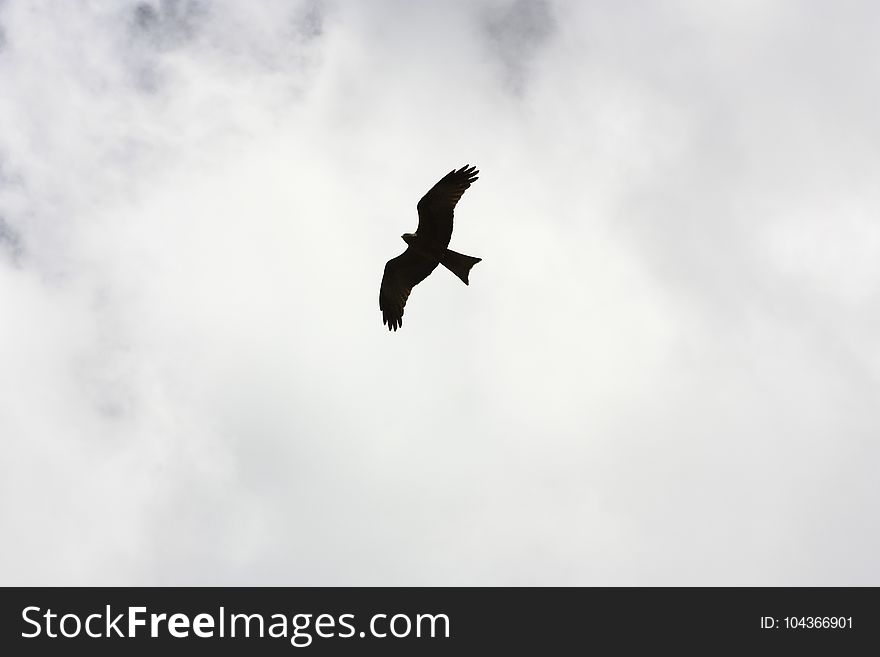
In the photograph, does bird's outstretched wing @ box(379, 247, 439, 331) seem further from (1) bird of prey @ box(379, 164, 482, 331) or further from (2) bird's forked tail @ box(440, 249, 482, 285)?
(2) bird's forked tail @ box(440, 249, 482, 285)

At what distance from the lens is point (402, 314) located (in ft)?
77.1

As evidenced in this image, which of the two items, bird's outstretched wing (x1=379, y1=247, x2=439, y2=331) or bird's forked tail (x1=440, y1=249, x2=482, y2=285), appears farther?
bird's outstretched wing (x1=379, y1=247, x2=439, y2=331)

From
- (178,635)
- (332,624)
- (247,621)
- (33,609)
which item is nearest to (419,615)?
(332,624)

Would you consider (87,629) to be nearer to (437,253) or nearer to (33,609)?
(33,609)

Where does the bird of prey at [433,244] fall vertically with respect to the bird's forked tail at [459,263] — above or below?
above

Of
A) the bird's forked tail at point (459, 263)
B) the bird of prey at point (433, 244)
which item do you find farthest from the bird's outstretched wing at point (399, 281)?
the bird's forked tail at point (459, 263)

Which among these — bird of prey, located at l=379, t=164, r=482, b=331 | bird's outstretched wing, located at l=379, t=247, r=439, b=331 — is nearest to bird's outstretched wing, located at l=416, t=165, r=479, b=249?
bird of prey, located at l=379, t=164, r=482, b=331

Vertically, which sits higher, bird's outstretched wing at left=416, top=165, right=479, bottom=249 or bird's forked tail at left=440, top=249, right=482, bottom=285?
bird's outstretched wing at left=416, top=165, right=479, bottom=249

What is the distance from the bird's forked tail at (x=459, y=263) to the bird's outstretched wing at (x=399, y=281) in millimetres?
944

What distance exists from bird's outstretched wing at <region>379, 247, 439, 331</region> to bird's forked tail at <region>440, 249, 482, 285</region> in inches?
37.2

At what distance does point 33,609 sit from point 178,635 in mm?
4277

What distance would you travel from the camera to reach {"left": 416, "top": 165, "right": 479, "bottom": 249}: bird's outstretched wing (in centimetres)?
2036

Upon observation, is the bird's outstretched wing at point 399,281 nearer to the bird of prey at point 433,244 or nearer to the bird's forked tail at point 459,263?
the bird of prey at point 433,244

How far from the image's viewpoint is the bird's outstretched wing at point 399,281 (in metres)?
22.4
